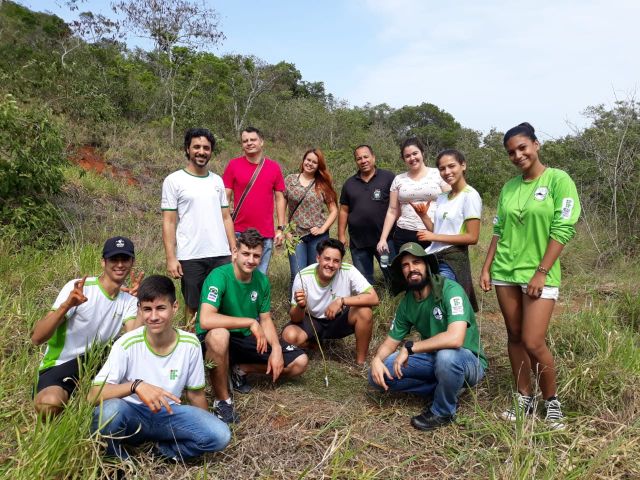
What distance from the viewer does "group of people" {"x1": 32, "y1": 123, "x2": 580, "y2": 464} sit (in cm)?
Result: 247

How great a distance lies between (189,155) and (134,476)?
7.58ft

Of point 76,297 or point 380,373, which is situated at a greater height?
point 76,297

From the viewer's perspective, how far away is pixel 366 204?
178 inches

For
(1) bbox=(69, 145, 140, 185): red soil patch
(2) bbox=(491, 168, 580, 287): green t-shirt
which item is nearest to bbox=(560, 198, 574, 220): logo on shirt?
(2) bbox=(491, 168, 580, 287): green t-shirt

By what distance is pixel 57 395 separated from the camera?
2.54m

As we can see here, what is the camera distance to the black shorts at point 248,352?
11.1ft

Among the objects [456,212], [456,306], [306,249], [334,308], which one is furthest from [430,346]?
[306,249]

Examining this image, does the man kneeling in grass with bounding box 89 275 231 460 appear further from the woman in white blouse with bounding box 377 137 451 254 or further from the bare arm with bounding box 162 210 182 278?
the woman in white blouse with bounding box 377 137 451 254

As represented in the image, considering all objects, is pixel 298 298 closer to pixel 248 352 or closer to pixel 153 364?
pixel 248 352

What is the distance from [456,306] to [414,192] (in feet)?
4.71

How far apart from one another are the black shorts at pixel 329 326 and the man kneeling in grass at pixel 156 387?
151 cm

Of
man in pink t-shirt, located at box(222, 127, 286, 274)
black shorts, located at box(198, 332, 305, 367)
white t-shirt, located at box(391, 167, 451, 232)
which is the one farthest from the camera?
man in pink t-shirt, located at box(222, 127, 286, 274)

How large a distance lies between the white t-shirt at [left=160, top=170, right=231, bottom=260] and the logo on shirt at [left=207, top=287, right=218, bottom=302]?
1.69 ft

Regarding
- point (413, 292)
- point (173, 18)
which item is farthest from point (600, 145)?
point (173, 18)
